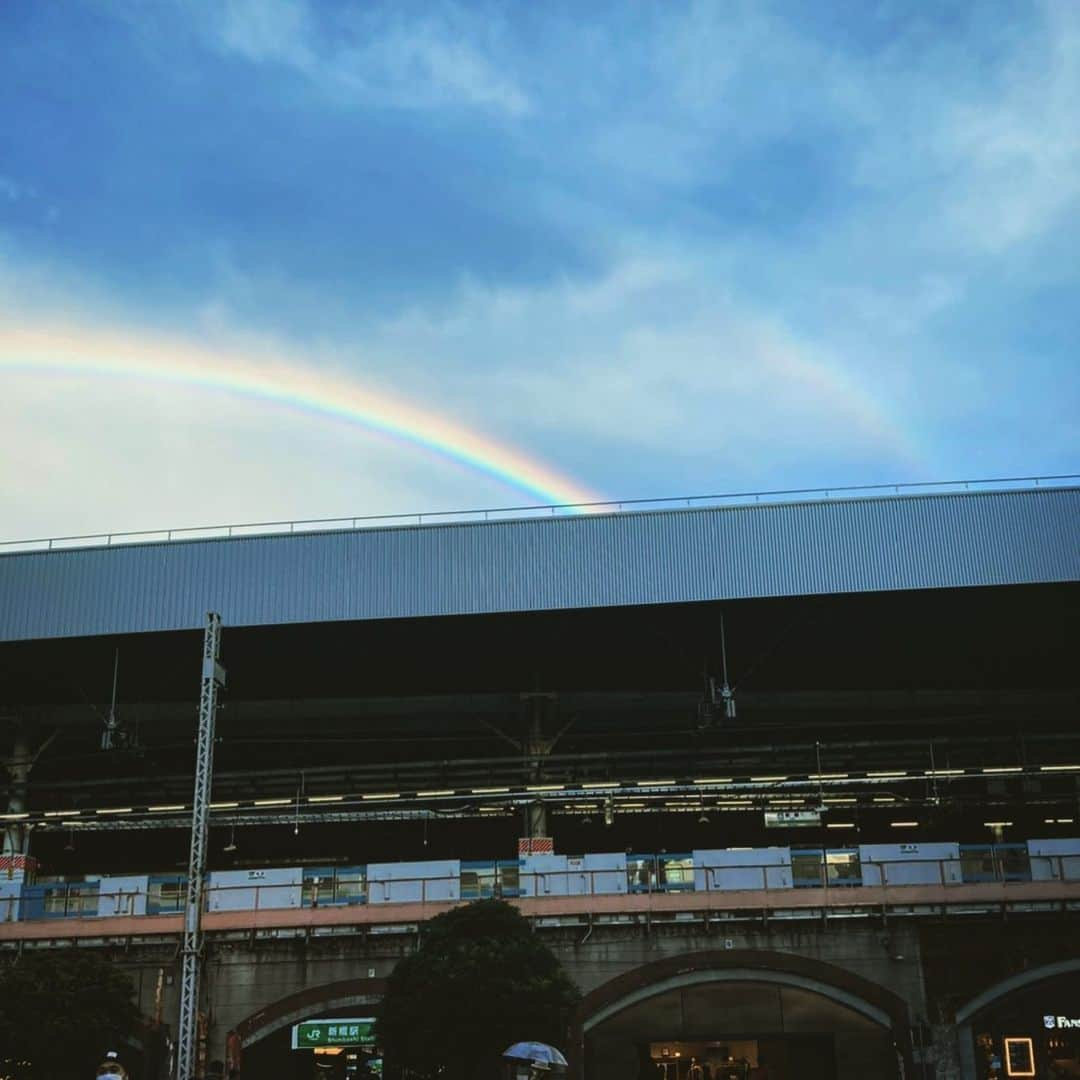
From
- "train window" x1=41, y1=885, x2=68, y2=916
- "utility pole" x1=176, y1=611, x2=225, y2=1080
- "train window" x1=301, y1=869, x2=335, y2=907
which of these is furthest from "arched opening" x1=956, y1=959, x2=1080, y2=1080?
"train window" x1=41, y1=885, x2=68, y2=916

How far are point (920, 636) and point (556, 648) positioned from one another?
10.6 meters

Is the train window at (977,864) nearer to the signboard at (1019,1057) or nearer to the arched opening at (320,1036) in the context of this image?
the signboard at (1019,1057)

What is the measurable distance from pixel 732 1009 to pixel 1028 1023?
23.3 ft

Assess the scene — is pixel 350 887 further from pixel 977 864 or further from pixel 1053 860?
pixel 1053 860

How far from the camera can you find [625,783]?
36875 millimetres

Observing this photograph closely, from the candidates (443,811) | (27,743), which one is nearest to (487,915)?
(443,811)

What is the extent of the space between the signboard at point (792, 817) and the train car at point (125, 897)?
761 inches

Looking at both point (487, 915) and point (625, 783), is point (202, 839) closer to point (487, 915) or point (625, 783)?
point (487, 915)

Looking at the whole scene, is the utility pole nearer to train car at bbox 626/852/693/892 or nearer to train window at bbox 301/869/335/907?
train window at bbox 301/869/335/907

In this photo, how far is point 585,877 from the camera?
2970cm

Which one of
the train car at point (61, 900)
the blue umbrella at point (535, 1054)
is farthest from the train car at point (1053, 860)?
the train car at point (61, 900)

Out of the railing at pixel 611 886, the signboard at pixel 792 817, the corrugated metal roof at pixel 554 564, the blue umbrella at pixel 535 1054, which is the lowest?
the blue umbrella at pixel 535 1054

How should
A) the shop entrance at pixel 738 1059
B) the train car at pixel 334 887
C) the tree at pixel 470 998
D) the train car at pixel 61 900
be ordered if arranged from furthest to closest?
the train car at pixel 61 900 < the shop entrance at pixel 738 1059 < the train car at pixel 334 887 < the tree at pixel 470 998

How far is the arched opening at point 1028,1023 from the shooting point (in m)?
28.8
